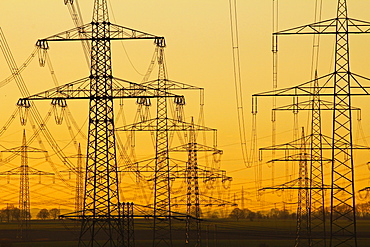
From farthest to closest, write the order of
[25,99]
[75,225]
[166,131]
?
1. [75,225]
2. [166,131]
3. [25,99]

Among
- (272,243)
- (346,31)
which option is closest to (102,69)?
(346,31)

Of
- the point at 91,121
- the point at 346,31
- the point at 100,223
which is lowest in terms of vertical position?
the point at 100,223

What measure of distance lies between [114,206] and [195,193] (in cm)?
3049

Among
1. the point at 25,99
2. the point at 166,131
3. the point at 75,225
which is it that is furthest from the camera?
the point at 75,225

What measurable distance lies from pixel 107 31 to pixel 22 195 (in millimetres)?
58187

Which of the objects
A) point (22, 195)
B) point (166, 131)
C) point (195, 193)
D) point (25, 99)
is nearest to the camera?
point (25, 99)

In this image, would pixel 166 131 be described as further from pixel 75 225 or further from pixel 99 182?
pixel 75 225

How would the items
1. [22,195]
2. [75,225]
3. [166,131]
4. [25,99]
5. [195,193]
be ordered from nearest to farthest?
[25,99] < [166,131] < [195,193] < [22,195] < [75,225]

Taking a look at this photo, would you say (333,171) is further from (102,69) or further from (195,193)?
(195,193)

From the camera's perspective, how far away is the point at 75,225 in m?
191

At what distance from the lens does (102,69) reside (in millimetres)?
60031

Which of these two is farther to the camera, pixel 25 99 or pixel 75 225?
pixel 75 225

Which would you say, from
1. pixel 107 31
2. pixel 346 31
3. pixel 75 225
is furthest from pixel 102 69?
pixel 75 225

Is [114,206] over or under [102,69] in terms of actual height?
under
